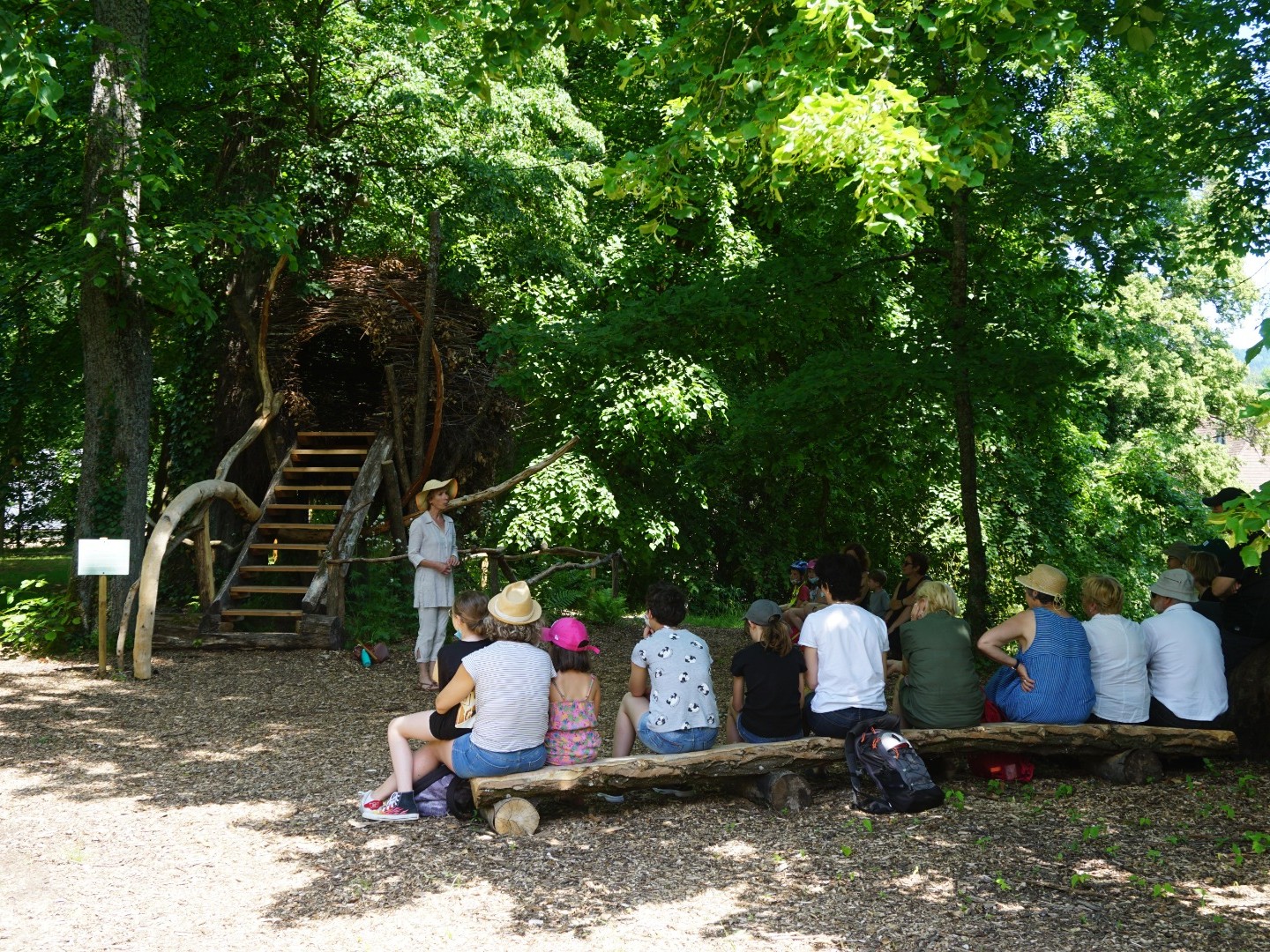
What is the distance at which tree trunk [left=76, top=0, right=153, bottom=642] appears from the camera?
1022 centimetres

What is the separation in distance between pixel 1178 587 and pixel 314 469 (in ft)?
32.3

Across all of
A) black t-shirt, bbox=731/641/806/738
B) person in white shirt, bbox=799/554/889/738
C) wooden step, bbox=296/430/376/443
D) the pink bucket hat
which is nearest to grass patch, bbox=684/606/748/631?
wooden step, bbox=296/430/376/443

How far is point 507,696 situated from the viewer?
17.4ft

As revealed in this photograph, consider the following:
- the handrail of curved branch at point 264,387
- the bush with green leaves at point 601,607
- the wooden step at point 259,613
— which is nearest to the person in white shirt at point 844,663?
the wooden step at point 259,613

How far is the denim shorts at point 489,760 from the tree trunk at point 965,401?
16.8ft

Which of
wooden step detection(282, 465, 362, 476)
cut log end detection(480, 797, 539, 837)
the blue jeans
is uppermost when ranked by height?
wooden step detection(282, 465, 362, 476)

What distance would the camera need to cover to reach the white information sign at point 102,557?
31.4ft

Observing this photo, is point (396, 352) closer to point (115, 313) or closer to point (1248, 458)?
point (115, 313)

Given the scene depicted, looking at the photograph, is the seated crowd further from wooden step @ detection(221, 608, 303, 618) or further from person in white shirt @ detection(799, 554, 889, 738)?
wooden step @ detection(221, 608, 303, 618)

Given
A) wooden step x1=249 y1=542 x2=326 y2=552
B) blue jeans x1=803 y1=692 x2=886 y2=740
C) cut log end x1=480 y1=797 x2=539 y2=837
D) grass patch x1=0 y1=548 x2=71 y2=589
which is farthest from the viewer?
grass patch x1=0 y1=548 x2=71 y2=589

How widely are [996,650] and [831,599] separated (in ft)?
3.21

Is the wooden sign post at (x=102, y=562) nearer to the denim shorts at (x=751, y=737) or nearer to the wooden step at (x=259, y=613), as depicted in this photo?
the wooden step at (x=259, y=613)

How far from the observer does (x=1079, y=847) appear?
501 cm

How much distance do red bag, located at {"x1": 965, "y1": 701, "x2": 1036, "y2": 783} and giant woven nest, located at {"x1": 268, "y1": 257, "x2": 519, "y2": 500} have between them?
864 cm
